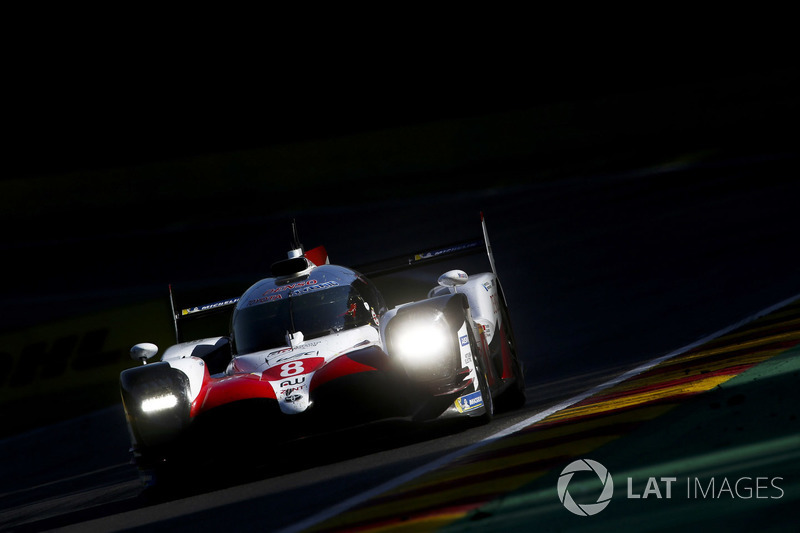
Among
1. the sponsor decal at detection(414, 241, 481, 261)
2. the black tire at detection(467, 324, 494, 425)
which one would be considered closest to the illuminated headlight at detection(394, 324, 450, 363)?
the black tire at detection(467, 324, 494, 425)

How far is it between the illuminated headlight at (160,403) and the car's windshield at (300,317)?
3.27ft

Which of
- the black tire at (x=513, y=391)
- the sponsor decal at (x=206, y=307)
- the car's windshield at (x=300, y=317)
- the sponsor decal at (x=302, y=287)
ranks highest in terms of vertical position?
the sponsor decal at (x=206, y=307)

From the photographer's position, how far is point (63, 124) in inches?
867

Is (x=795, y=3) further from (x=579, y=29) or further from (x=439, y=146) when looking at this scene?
(x=439, y=146)

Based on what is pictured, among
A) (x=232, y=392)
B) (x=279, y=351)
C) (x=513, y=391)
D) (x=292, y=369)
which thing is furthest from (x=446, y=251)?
(x=232, y=392)

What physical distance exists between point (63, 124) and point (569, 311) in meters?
13.9

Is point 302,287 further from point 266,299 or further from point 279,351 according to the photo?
point 279,351

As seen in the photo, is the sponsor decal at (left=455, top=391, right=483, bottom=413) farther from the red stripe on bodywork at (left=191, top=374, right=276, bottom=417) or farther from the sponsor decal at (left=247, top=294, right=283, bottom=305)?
the sponsor decal at (left=247, top=294, right=283, bottom=305)

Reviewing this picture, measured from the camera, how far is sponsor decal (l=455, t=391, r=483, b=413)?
19.9ft

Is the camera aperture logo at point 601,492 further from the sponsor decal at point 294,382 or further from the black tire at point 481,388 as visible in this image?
the sponsor decal at point 294,382

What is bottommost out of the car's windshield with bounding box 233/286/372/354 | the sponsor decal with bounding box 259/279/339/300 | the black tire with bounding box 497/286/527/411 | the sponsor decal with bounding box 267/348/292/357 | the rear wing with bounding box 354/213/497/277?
the black tire with bounding box 497/286/527/411

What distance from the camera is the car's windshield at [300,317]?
686 cm

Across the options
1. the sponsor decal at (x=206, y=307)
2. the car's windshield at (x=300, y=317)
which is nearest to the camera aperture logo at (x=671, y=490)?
the car's windshield at (x=300, y=317)

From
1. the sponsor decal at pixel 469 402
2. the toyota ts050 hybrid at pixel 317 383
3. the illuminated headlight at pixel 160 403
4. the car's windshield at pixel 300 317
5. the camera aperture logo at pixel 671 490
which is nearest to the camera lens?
the camera aperture logo at pixel 671 490
